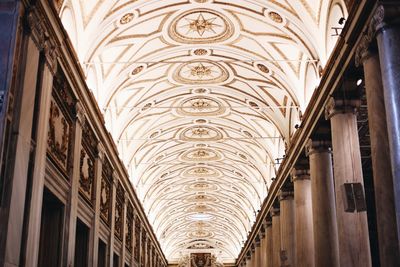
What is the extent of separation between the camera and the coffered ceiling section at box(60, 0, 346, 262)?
15031 mm

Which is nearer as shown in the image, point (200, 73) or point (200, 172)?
point (200, 73)

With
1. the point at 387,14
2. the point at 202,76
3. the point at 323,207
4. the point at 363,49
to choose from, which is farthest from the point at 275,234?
the point at 387,14

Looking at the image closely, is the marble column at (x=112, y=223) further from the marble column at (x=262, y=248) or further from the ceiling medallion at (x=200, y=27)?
the marble column at (x=262, y=248)

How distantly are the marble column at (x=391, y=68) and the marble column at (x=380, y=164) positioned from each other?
70 cm

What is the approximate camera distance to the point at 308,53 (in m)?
15.7

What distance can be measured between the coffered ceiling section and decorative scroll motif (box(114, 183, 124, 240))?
5.62ft

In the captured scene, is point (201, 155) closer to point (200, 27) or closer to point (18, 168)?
point (200, 27)

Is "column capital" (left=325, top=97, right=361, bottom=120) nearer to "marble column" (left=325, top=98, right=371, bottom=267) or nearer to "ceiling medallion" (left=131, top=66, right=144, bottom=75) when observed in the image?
"marble column" (left=325, top=98, right=371, bottom=267)

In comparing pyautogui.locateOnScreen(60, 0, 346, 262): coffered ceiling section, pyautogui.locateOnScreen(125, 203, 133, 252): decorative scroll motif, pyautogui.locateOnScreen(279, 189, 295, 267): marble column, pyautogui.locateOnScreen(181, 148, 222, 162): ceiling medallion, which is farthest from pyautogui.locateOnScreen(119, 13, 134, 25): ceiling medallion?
pyautogui.locateOnScreen(181, 148, 222, 162): ceiling medallion

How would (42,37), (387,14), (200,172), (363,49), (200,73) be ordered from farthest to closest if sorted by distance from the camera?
(200,172) < (200,73) < (363,49) < (42,37) < (387,14)

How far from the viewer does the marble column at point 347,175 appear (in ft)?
39.1

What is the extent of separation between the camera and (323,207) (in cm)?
1464

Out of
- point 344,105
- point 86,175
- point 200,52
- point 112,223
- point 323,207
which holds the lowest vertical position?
point 323,207

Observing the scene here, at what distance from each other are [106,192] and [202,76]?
17.4 feet
